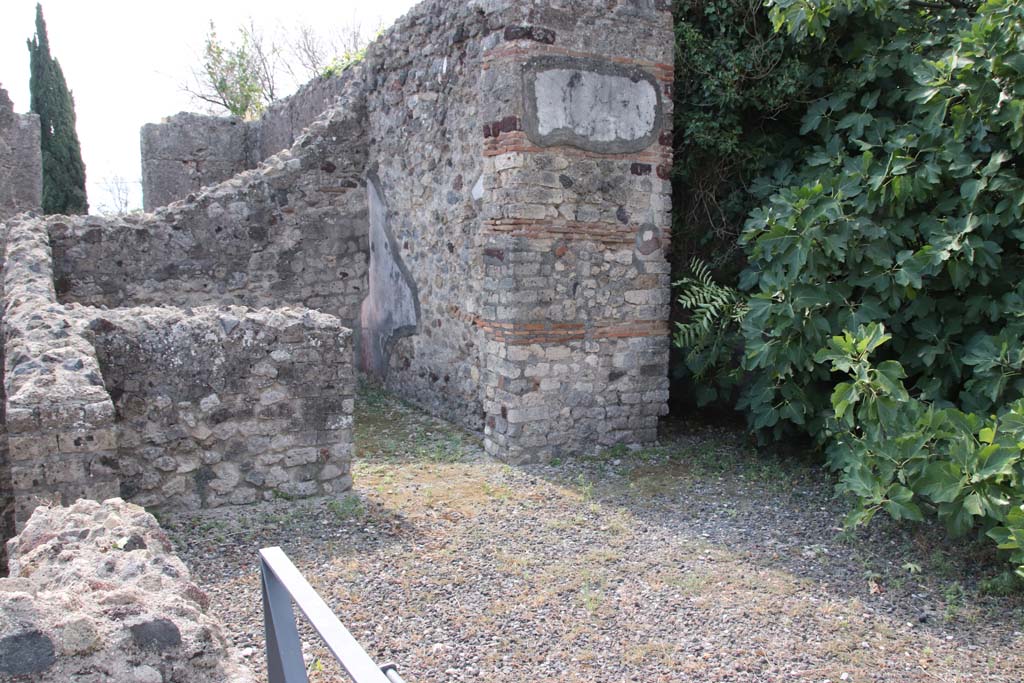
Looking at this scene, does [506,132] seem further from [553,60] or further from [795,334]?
[795,334]

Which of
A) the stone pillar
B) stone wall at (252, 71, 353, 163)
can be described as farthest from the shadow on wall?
stone wall at (252, 71, 353, 163)

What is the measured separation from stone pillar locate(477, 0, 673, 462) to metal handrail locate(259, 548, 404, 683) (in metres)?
4.42

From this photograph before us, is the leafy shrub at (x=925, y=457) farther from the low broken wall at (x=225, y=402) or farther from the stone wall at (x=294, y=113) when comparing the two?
the stone wall at (x=294, y=113)

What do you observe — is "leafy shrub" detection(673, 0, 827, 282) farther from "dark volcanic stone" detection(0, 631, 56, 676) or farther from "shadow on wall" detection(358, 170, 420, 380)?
"dark volcanic stone" detection(0, 631, 56, 676)

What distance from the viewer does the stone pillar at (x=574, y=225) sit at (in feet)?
20.7

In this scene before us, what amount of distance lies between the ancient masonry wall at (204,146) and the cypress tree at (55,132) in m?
3.96

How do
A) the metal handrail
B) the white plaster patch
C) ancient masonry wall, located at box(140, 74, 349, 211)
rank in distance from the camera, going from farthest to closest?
ancient masonry wall, located at box(140, 74, 349, 211)
the white plaster patch
the metal handrail

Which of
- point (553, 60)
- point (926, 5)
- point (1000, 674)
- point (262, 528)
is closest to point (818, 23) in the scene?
point (926, 5)

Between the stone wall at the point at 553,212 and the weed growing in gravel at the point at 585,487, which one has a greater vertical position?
the stone wall at the point at 553,212

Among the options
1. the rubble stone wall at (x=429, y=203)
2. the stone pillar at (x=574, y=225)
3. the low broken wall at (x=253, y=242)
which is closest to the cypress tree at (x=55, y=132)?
the low broken wall at (x=253, y=242)

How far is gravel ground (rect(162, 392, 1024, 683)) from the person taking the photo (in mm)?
3711

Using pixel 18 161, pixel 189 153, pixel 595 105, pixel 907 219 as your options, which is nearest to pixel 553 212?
pixel 595 105

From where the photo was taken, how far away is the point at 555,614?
4.11 m

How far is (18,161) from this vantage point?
11391 mm
